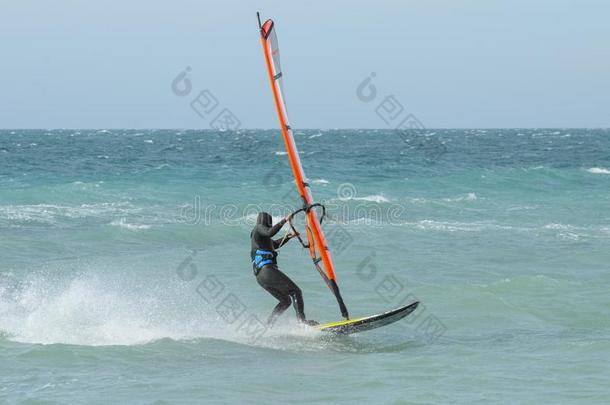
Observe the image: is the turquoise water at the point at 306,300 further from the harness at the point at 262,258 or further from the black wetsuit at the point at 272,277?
the harness at the point at 262,258

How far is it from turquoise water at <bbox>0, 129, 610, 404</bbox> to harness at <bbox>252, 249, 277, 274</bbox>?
728 mm

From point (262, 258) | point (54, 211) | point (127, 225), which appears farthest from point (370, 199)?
point (262, 258)

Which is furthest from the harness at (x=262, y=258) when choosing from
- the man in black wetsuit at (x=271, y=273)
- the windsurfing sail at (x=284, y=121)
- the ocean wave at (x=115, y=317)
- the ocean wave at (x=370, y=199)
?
the ocean wave at (x=370, y=199)

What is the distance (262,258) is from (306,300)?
8.08 ft

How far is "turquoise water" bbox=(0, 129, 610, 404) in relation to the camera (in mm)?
7754

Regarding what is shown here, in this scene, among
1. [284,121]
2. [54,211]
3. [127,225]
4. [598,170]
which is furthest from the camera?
[598,170]

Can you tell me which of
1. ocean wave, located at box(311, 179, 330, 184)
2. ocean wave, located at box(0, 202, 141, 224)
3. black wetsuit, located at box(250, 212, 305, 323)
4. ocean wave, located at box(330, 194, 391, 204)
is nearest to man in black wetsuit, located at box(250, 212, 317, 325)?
black wetsuit, located at box(250, 212, 305, 323)

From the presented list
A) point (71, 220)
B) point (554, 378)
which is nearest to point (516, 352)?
point (554, 378)

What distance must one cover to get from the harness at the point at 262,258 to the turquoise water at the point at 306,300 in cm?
73

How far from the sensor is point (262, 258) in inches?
373

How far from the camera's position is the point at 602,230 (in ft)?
61.9

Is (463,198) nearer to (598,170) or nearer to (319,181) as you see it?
(319,181)

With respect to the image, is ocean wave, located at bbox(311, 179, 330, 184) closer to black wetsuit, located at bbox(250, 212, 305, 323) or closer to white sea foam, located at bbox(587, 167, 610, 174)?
white sea foam, located at bbox(587, 167, 610, 174)

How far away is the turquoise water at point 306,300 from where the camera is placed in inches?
305
